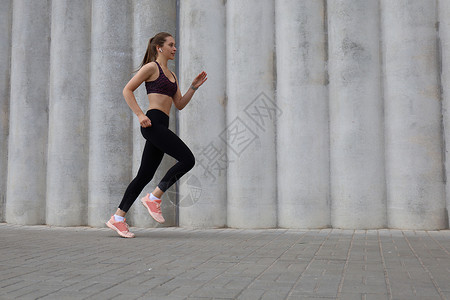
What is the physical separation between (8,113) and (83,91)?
3.99 feet

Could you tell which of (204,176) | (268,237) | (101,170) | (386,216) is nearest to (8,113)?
(101,170)

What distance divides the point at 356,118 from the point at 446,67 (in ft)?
3.19

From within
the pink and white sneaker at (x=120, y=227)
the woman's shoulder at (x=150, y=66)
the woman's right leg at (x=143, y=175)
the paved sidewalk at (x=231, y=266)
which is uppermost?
the woman's shoulder at (x=150, y=66)

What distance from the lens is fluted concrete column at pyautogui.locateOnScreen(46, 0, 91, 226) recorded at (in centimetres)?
540

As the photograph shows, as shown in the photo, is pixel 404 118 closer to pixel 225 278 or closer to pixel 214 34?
pixel 214 34

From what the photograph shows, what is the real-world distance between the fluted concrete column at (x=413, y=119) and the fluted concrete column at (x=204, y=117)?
1.71 metres

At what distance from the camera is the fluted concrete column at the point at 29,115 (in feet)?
18.6

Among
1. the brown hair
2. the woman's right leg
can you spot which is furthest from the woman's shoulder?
the woman's right leg

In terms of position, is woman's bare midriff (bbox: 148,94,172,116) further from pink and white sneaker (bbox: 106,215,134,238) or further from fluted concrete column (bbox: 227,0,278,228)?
pink and white sneaker (bbox: 106,215,134,238)

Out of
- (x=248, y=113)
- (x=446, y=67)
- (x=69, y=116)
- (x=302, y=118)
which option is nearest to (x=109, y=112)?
(x=69, y=116)

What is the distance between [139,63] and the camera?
5359 mm

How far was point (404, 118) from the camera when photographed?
4504 mm

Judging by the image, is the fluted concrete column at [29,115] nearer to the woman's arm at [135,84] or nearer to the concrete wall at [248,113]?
the concrete wall at [248,113]

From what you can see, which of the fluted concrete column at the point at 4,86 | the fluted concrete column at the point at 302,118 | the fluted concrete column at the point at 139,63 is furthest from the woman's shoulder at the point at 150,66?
the fluted concrete column at the point at 4,86
